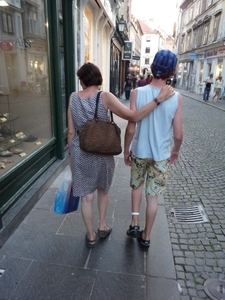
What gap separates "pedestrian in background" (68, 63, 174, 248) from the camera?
2049mm

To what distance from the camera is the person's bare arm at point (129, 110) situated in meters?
1.97

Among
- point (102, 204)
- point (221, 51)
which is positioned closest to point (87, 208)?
point (102, 204)

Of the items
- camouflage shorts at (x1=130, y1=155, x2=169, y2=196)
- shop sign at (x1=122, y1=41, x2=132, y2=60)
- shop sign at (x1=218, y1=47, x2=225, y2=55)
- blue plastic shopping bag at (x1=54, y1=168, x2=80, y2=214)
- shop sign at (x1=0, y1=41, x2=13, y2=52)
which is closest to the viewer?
camouflage shorts at (x1=130, y1=155, x2=169, y2=196)

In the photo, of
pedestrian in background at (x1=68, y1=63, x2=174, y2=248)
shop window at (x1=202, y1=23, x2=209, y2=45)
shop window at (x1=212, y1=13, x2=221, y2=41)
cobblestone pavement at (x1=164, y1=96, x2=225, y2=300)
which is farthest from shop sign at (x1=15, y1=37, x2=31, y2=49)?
shop window at (x1=202, y1=23, x2=209, y2=45)

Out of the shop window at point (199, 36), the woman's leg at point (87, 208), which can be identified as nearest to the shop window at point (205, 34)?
the shop window at point (199, 36)

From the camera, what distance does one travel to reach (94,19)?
300 inches

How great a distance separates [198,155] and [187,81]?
29.1m

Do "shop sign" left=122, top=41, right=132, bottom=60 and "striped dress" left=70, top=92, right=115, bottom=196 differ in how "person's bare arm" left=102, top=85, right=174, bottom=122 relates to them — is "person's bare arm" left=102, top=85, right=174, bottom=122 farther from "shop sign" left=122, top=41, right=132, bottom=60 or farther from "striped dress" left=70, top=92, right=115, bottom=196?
"shop sign" left=122, top=41, right=132, bottom=60

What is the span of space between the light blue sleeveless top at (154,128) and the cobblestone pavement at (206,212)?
107cm


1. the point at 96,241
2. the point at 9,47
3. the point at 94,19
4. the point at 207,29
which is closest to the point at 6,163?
the point at 96,241

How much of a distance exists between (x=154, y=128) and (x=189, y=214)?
1660 mm

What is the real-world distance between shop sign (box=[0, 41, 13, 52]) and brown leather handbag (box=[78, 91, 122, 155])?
2013mm

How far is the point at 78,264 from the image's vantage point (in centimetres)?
229

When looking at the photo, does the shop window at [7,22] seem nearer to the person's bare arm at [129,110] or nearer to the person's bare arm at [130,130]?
the person's bare arm at [129,110]
